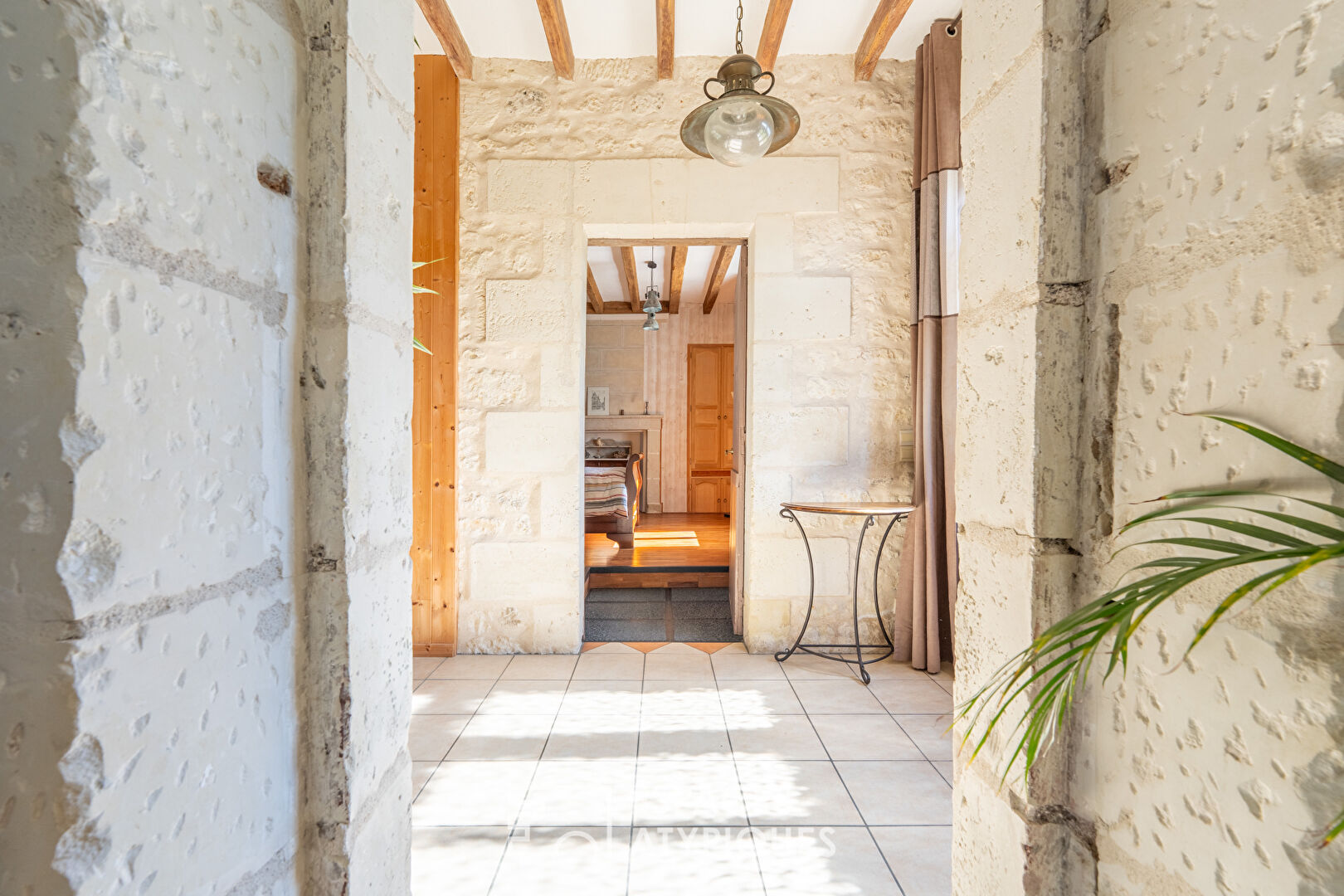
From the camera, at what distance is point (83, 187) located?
438 millimetres

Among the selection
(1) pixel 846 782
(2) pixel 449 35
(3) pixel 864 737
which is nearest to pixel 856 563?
(3) pixel 864 737

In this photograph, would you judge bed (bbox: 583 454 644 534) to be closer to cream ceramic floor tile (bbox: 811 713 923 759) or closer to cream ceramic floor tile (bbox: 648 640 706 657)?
cream ceramic floor tile (bbox: 648 640 706 657)

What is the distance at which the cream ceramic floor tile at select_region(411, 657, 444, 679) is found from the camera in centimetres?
295

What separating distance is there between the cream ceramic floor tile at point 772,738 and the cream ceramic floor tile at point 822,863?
0.42 meters

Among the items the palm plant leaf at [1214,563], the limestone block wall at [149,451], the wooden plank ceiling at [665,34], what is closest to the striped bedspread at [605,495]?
the wooden plank ceiling at [665,34]

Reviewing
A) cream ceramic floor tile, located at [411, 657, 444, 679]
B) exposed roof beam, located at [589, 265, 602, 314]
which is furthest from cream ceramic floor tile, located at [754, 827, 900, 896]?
exposed roof beam, located at [589, 265, 602, 314]

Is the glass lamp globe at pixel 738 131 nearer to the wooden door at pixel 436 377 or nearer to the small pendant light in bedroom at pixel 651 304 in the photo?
the wooden door at pixel 436 377

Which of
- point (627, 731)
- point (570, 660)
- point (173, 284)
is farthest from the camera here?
point (570, 660)

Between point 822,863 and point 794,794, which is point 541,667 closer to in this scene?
point 794,794

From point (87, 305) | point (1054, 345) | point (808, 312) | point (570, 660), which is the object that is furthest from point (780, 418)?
point (87, 305)

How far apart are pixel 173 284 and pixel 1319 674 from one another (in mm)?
954

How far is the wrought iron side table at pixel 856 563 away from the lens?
9.31 feet

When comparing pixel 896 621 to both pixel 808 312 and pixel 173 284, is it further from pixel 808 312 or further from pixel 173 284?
pixel 173 284

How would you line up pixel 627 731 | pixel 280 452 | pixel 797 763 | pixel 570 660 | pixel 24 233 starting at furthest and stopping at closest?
pixel 570 660 < pixel 627 731 < pixel 797 763 < pixel 280 452 < pixel 24 233
